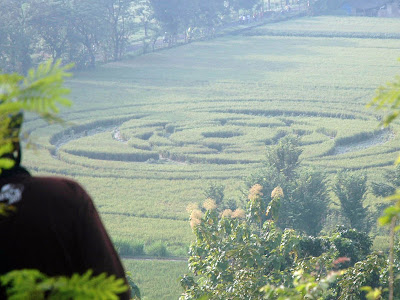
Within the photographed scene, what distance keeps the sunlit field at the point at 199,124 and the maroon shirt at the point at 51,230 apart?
1081 centimetres

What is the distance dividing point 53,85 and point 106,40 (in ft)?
124

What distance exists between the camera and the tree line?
3150 cm

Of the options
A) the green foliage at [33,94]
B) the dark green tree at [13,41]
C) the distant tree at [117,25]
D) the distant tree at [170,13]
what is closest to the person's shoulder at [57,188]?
the green foliage at [33,94]

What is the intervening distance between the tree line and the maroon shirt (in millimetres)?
30765

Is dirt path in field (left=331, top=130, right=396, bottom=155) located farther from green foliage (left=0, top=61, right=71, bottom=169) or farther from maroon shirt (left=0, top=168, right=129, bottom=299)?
Answer: green foliage (left=0, top=61, right=71, bottom=169)

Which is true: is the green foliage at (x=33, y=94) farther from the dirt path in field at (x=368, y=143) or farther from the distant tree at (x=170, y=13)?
the distant tree at (x=170, y=13)

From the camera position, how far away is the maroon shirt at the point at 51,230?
140 centimetres

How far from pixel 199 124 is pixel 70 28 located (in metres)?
13.6

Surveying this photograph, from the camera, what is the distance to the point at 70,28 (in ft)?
114

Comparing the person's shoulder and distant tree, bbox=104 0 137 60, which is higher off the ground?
the person's shoulder

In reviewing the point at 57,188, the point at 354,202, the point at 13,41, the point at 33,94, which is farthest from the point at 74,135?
A: the point at 33,94

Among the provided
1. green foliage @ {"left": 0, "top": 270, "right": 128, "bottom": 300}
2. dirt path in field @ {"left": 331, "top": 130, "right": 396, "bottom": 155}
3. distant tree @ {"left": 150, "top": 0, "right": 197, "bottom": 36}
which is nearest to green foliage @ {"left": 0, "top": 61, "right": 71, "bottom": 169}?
green foliage @ {"left": 0, "top": 270, "right": 128, "bottom": 300}

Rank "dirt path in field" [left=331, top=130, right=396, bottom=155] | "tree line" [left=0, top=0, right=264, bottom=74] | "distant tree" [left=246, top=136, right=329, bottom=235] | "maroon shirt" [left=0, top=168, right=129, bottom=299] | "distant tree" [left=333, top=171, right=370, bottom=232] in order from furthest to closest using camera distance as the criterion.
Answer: "tree line" [left=0, top=0, right=264, bottom=74] → "dirt path in field" [left=331, top=130, right=396, bottom=155] → "distant tree" [left=333, top=171, right=370, bottom=232] → "distant tree" [left=246, top=136, right=329, bottom=235] → "maroon shirt" [left=0, top=168, right=129, bottom=299]

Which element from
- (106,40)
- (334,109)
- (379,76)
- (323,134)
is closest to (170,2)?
(106,40)
